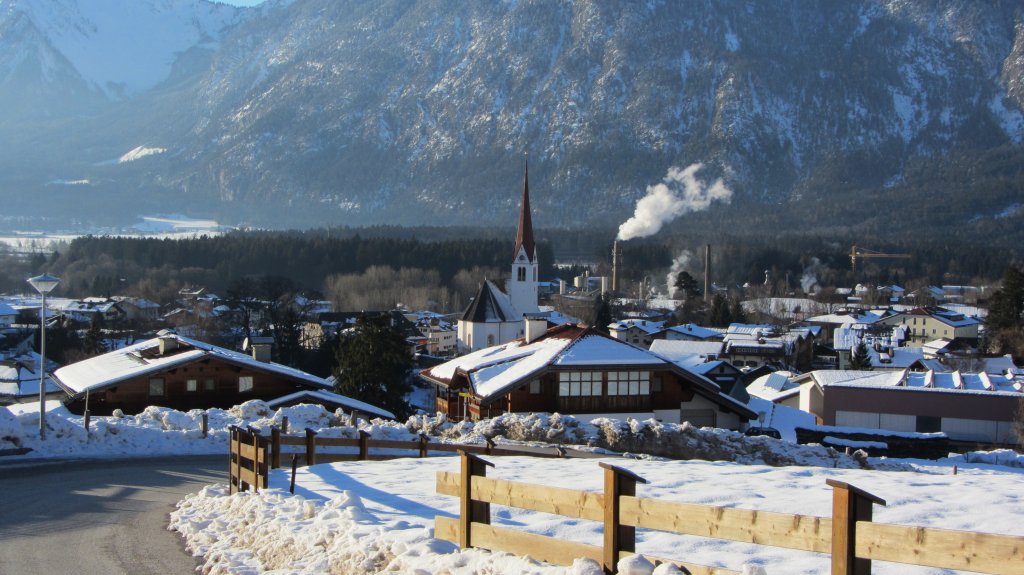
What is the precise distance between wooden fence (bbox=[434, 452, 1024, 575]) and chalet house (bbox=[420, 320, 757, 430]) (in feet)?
89.6

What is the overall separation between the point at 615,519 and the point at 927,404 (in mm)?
47707

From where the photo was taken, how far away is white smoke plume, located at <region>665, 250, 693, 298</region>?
570 feet

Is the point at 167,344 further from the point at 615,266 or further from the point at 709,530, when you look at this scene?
the point at 615,266

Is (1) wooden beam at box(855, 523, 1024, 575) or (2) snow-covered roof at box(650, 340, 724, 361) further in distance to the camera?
(2) snow-covered roof at box(650, 340, 724, 361)

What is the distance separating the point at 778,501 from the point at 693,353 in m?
73.7

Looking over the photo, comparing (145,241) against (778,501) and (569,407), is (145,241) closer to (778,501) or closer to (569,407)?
(569,407)

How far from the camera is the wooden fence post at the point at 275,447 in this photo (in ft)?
56.0

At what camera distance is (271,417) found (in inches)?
1204

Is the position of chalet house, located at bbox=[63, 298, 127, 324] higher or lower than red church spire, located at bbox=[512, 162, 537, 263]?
lower

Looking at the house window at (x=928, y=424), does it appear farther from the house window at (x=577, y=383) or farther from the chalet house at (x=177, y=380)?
the chalet house at (x=177, y=380)

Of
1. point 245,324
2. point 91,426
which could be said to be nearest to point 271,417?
point 91,426

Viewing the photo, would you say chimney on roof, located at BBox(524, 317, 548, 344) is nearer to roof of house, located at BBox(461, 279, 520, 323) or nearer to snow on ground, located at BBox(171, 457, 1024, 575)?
snow on ground, located at BBox(171, 457, 1024, 575)

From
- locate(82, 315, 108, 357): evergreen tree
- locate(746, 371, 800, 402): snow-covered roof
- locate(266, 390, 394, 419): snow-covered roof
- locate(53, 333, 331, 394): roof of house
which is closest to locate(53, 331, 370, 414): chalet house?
locate(53, 333, 331, 394): roof of house

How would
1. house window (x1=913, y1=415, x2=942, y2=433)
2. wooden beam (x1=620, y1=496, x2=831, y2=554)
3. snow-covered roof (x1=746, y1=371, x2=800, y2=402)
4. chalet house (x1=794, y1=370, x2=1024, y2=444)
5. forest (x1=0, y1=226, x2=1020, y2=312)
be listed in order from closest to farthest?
wooden beam (x1=620, y1=496, x2=831, y2=554) < chalet house (x1=794, y1=370, x2=1024, y2=444) < house window (x1=913, y1=415, x2=942, y2=433) < snow-covered roof (x1=746, y1=371, x2=800, y2=402) < forest (x1=0, y1=226, x2=1020, y2=312)
